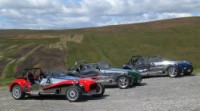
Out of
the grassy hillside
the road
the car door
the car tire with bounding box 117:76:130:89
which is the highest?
the grassy hillside

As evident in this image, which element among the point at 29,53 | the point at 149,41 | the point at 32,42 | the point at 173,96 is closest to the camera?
the point at 173,96

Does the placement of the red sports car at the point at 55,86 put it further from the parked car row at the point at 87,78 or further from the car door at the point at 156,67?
the car door at the point at 156,67

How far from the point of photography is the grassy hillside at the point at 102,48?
4666 cm

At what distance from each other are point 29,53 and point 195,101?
1612 inches

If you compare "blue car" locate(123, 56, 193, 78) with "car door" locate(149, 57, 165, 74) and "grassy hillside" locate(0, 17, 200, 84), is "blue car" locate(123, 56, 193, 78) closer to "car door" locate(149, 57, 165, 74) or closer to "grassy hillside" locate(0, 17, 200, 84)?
"car door" locate(149, 57, 165, 74)

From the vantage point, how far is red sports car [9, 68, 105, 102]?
655 inches

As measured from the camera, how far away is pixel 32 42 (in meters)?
66.4

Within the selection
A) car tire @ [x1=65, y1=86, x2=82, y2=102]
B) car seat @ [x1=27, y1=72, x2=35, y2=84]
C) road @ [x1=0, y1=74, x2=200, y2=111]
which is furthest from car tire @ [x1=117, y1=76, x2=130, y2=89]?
car seat @ [x1=27, y1=72, x2=35, y2=84]

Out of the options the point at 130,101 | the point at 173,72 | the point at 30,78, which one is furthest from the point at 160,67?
the point at 130,101

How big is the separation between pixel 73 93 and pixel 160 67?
9839 millimetres

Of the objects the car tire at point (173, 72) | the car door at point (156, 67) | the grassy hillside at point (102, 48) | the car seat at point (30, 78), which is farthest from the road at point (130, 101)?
the grassy hillside at point (102, 48)

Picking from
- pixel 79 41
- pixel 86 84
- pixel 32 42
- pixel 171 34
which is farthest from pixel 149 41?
pixel 86 84

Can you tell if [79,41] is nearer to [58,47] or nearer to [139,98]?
[58,47]

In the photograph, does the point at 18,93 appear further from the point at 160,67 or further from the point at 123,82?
the point at 160,67
